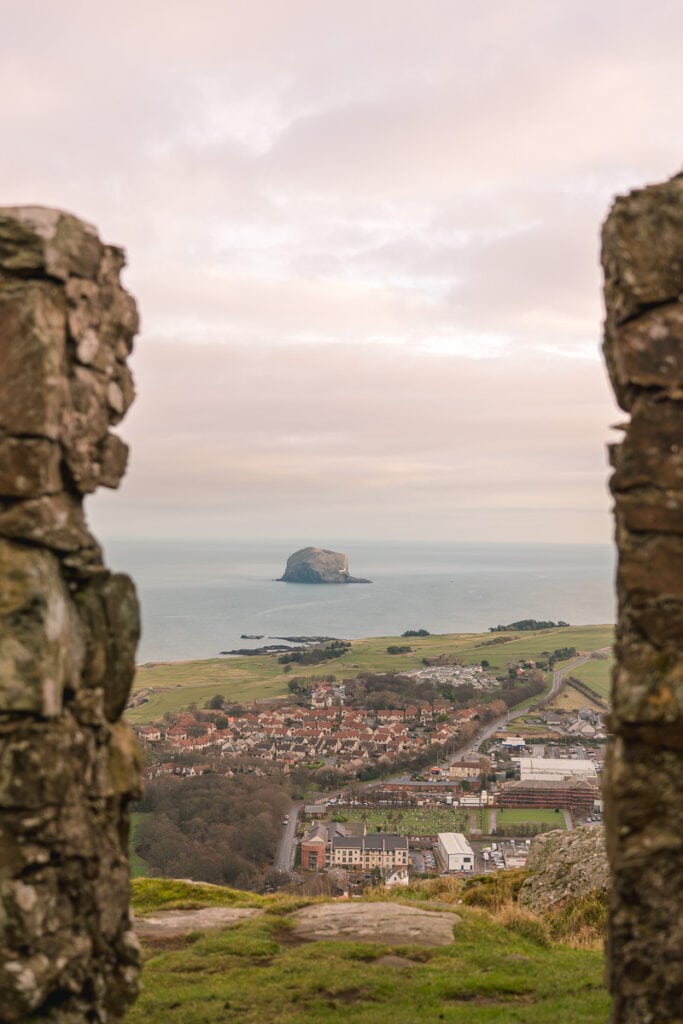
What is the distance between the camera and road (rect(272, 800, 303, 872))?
30.7 metres

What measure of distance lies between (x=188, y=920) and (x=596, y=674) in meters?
74.3

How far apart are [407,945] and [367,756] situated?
39511 mm

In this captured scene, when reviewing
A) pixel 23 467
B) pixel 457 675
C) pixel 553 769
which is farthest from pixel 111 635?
pixel 457 675

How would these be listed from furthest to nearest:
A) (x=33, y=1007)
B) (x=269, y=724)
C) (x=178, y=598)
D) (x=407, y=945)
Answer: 1. (x=178, y=598)
2. (x=269, y=724)
3. (x=407, y=945)
4. (x=33, y=1007)

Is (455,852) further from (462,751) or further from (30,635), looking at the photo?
(30,635)

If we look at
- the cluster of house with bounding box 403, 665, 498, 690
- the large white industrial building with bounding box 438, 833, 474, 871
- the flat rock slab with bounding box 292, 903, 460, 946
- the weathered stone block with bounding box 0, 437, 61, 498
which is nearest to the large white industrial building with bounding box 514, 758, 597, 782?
the large white industrial building with bounding box 438, 833, 474, 871

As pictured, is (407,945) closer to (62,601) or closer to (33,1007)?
(33,1007)

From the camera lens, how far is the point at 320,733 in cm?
5825

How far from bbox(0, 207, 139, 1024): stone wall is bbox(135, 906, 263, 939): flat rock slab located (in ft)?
23.2

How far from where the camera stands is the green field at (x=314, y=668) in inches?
3071

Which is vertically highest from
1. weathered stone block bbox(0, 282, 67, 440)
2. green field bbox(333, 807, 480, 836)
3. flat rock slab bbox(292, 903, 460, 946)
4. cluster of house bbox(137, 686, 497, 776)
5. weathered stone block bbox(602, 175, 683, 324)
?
weathered stone block bbox(602, 175, 683, 324)

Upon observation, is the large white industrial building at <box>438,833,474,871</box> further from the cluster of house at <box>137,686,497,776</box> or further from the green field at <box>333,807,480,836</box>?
the cluster of house at <box>137,686,497,776</box>

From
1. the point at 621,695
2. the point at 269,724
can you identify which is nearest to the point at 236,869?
the point at 621,695

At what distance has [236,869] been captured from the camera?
30.3 meters
